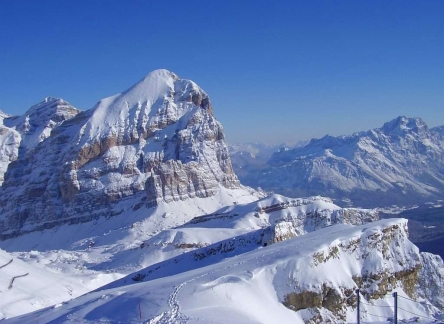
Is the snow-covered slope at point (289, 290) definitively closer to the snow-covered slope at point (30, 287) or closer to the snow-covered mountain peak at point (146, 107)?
the snow-covered slope at point (30, 287)

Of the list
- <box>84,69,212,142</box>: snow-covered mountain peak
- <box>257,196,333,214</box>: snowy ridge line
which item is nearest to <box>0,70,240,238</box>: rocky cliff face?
<box>84,69,212,142</box>: snow-covered mountain peak

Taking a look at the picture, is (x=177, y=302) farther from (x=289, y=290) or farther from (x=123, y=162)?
(x=123, y=162)

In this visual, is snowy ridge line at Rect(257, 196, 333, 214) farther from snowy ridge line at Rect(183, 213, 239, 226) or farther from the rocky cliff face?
the rocky cliff face

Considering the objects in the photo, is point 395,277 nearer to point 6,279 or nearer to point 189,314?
point 189,314

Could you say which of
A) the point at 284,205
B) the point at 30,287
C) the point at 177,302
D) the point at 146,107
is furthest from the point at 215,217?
the point at 177,302

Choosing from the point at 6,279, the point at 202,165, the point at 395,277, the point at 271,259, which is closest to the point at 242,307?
the point at 271,259
